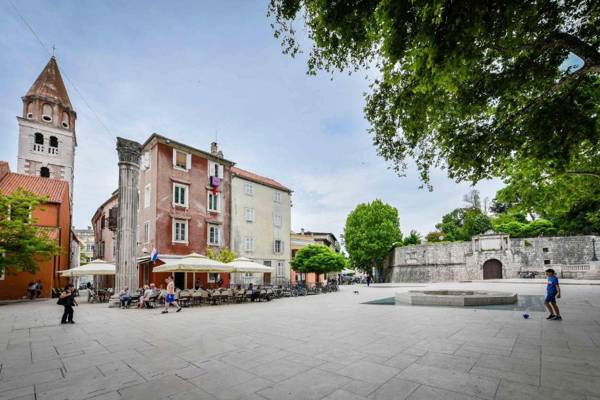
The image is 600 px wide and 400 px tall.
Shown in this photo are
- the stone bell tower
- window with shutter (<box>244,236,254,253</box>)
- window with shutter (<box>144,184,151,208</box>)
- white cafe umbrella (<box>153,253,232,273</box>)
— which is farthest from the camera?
the stone bell tower

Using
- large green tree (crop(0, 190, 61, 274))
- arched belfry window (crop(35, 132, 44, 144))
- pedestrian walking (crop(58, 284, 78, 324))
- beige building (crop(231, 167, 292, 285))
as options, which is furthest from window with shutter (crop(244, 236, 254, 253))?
arched belfry window (crop(35, 132, 44, 144))

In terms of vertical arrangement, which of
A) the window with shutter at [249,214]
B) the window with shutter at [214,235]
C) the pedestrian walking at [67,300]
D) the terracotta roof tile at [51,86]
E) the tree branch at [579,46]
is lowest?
the pedestrian walking at [67,300]

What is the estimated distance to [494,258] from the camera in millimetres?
39562

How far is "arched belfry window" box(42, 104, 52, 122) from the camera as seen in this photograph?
38.1m

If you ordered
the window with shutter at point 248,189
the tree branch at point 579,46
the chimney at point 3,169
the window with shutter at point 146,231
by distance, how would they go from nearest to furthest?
the tree branch at point 579,46
the window with shutter at point 146,231
the chimney at point 3,169
the window with shutter at point 248,189

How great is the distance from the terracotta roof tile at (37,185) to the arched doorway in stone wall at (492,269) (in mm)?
49057

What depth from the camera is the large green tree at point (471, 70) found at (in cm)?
477

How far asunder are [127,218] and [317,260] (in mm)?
15304

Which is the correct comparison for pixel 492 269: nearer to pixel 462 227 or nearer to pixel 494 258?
pixel 494 258

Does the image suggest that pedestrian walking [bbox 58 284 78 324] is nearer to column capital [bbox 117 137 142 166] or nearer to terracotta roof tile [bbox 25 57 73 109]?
column capital [bbox 117 137 142 166]

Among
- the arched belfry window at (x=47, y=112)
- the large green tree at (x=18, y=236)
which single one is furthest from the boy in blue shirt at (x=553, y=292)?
the arched belfry window at (x=47, y=112)

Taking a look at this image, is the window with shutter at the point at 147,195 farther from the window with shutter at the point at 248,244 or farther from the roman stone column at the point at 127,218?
the window with shutter at the point at 248,244

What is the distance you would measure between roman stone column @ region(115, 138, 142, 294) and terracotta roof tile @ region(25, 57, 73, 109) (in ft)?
108

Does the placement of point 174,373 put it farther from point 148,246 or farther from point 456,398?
point 148,246
